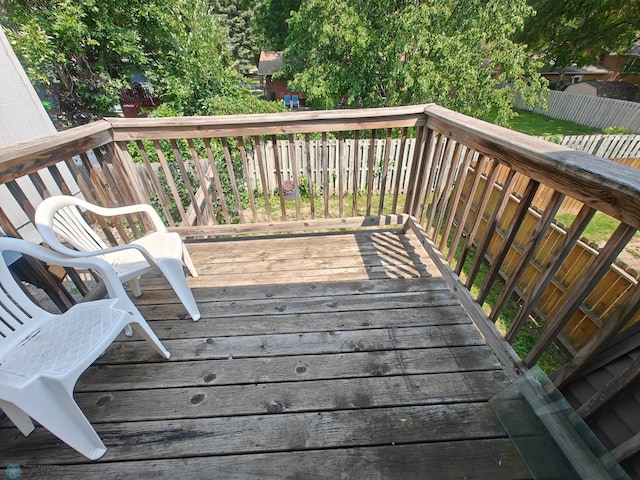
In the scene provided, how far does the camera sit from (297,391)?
4.42 ft

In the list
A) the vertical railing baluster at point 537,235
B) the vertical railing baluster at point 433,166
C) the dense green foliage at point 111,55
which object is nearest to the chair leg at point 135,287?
the vertical railing baluster at point 433,166

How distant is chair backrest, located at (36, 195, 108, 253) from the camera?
1.37 metres

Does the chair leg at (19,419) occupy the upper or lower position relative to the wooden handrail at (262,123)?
lower

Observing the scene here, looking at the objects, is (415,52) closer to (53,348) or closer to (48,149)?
(48,149)

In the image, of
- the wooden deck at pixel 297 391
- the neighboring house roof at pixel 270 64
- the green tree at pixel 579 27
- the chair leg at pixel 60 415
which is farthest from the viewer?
the neighboring house roof at pixel 270 64

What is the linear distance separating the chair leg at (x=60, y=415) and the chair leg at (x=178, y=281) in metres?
0.67

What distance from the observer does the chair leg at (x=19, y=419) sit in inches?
44.1

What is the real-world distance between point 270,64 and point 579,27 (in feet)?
51.1

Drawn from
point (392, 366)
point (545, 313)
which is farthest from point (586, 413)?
point (545, 313)

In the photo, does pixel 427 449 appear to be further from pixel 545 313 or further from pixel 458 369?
pixel 545 313

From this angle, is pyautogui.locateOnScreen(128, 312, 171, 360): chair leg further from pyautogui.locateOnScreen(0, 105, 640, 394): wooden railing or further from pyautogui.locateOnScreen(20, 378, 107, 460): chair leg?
pyautogui.locateOnScreen(0, 105, 640, 394): wooden railing

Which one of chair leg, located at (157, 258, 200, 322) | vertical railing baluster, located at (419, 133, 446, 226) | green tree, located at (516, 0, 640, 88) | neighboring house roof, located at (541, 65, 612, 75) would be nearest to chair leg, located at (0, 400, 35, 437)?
chair leg, located at (157, 258, 200, 322)

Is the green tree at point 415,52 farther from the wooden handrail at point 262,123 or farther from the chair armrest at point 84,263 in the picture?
the chair armrest at point 84,263

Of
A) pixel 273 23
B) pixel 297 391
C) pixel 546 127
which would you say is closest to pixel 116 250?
pixel 297 391
